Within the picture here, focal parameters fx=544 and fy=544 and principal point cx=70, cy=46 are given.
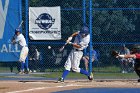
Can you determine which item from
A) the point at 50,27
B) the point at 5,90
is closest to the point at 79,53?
the point at 5,90

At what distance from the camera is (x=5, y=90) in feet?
46.8

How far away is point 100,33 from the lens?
25406mm

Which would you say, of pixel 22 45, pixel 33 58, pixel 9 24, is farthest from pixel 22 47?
pixel 33 58

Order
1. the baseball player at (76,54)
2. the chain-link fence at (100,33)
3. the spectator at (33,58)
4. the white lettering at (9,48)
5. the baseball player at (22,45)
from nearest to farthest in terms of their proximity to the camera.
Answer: the baseball player at (76,54), the baseball player at (22,45), the white lettering at (9,48), the spectator at (33,58), the chain-link fence at (100,33)

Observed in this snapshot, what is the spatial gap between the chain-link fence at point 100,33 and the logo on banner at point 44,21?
0.71 meters

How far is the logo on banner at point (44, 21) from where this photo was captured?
22.4 metres

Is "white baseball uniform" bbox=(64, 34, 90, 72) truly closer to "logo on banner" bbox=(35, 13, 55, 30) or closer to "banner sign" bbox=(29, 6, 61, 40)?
"banner sign" bbox=(29, 6, 61, 40)

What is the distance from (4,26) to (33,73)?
2.29m

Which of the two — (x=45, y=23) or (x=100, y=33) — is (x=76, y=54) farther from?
(x=100, y=33)

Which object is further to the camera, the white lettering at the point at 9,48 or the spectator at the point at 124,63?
the spectator at the point at 124,63

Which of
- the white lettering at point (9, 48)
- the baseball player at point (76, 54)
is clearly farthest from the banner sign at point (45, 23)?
the baseball player at point (76, 54)

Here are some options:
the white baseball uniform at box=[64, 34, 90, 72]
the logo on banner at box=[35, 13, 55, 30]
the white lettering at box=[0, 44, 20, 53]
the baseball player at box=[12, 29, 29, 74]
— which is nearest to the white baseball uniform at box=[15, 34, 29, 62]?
the baseball player at box=[12, 29, 29, 74]

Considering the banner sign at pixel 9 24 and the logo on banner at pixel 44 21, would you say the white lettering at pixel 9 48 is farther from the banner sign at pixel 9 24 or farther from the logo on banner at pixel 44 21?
the logo on banner at pixel 44 21

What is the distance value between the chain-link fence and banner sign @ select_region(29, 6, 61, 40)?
361mm
